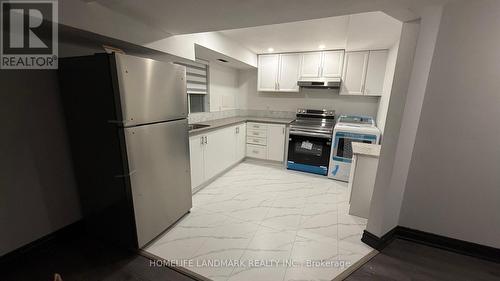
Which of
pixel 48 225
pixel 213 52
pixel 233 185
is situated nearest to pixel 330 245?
pixel 233 185

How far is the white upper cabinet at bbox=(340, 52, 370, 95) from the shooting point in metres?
3.39

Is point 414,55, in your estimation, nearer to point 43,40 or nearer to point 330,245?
point 330,245

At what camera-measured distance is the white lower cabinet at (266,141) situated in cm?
382

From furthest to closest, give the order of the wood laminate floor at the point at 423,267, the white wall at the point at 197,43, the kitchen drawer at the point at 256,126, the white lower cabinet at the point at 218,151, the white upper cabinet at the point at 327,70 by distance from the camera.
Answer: the kitchen drawer at the point at 256,126 < the white upper cabinet at the point at 327,70 < the white lower cabinet at the point at 218,151 < the white wall at the point at 197,43 < the wood laminate floor at the point at 423,267

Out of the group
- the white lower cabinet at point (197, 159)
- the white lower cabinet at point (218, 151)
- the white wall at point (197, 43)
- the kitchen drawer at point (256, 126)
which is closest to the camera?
the white wall at point (197, 43)

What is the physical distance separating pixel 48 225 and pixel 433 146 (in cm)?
355

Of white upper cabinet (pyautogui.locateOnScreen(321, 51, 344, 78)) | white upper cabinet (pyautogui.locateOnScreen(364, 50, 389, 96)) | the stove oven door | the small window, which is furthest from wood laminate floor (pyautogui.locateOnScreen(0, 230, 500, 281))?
white upper cabinet (pyautogui.locateOnScreen(321, 51, 344, 78))

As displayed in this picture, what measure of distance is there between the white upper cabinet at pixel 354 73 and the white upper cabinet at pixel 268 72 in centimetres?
131

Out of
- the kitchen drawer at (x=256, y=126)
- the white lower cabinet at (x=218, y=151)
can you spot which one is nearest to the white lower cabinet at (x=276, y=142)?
the kitchen drawer at (x=256, y=126)

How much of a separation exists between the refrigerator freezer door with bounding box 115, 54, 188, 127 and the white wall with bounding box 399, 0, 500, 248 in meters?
2.26

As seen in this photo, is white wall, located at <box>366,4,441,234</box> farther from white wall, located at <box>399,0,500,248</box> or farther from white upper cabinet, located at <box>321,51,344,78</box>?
white upper cabinet, located at <box>321,51,344,78</box>

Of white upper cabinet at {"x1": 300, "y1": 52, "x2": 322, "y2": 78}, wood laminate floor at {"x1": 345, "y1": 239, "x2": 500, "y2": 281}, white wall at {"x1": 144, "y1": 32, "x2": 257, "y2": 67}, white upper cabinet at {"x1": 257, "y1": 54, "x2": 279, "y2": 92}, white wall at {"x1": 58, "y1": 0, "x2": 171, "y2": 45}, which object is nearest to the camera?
white wall at {"x1": 58, "y1": 0, "x2": 171, "y2": 45}

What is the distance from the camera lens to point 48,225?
176 centimetres

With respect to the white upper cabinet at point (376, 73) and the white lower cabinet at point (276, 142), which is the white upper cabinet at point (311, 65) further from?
the white lower cabinet at point (276, 142)
